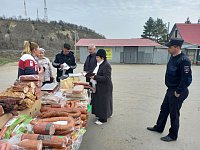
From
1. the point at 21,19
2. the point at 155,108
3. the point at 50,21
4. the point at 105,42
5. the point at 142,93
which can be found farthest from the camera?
the point at 50,21

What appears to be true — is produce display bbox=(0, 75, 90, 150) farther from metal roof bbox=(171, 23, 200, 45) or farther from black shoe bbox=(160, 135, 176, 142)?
metal roof bbox=(171, 23, 200, 45)

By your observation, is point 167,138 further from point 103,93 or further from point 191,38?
point 191,38

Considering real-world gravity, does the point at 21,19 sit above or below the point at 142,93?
above

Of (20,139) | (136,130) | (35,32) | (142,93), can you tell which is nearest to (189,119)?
(136,130)

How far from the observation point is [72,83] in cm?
364

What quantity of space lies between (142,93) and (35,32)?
3911cm

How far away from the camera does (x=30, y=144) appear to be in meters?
1.58

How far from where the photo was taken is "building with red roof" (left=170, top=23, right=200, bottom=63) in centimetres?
2098

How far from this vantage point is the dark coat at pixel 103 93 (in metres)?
3.82

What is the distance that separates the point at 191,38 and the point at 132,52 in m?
7.61

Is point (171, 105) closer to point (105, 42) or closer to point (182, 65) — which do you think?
point (182, 65)

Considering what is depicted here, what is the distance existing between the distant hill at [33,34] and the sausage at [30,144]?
34838 mm

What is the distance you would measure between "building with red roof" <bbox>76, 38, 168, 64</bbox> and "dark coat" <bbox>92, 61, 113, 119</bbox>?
56.6ft

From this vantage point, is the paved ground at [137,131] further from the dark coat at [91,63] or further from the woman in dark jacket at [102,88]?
the dark coat at [91,63]
